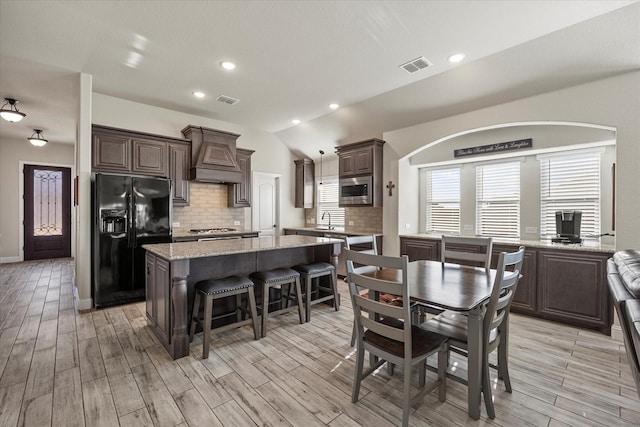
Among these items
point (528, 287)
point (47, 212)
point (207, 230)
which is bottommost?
point (528, 287)

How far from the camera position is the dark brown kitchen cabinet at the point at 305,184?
701 centimetres

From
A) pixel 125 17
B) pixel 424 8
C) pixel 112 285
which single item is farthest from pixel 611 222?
pixel 112 285

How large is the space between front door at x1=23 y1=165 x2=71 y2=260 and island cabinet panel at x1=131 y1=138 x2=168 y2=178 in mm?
4900

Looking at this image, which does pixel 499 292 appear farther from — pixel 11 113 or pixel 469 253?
pixel 11 113

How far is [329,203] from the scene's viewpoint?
23.0 ft

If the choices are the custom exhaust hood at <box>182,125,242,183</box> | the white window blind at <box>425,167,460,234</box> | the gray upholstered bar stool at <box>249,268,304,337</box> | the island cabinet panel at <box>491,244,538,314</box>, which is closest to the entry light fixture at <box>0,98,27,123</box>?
the custom exhaust hood at <box>182,125,242,183</box>

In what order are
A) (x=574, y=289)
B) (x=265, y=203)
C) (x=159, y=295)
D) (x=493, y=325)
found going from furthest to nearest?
(x=265, y=203)
(x=574, y=289)
(x=159, y=295)
(x=493, y=325)

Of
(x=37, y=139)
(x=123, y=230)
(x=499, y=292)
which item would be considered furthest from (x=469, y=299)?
(x=37, y=139)

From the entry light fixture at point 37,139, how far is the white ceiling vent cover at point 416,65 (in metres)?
7.54

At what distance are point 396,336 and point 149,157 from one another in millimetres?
4748

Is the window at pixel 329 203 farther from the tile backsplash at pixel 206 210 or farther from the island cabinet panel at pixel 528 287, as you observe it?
the island cabinet panel at pixel 528 287

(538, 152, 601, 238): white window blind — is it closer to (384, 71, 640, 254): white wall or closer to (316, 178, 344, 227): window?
(384, 71, 640, 254): white wall

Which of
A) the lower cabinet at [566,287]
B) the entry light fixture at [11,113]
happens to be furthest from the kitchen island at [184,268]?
the entry light fixture at [11,113]

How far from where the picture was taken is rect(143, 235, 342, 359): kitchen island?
2688 millimetres
